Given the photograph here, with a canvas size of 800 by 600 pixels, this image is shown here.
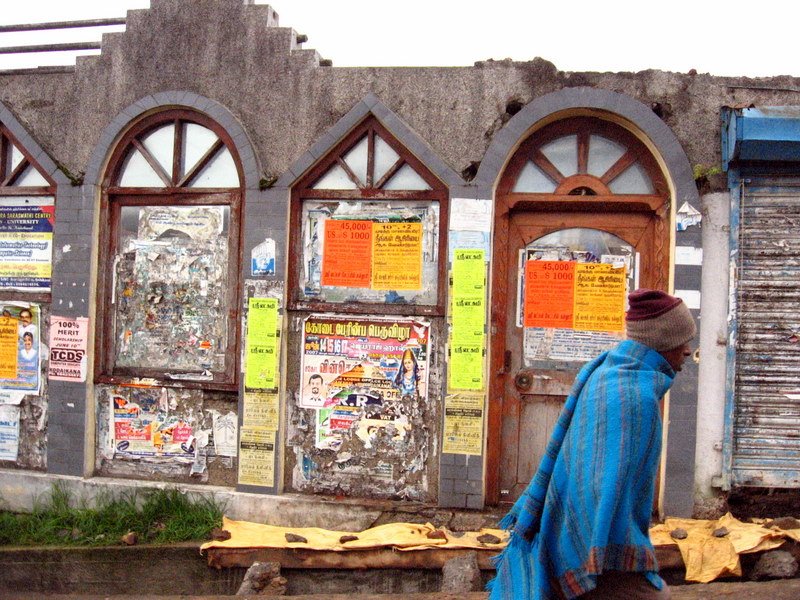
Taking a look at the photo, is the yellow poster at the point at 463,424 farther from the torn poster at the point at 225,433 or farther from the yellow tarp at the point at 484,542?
the torn poster at the point at 225,433

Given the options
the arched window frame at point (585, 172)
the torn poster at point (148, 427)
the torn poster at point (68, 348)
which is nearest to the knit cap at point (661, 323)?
the arched window frame at point (585, 172)

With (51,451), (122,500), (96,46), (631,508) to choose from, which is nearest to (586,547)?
(631,508)

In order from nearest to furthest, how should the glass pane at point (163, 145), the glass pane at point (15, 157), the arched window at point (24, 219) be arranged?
1. the glass pane at point (163, 145)
2. the arched window at point (24, 219)
3. the glass pane at point (15, 157)

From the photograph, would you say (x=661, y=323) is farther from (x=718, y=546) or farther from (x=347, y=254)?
(x=347, y=254)

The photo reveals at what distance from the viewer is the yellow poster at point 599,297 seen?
5980mm

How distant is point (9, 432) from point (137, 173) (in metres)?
2.55

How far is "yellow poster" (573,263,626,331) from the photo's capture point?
5.98 metres

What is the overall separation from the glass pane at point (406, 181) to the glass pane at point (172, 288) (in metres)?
1.41

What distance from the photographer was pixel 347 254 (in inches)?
246

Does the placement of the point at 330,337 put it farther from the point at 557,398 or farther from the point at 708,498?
the point at 708,498

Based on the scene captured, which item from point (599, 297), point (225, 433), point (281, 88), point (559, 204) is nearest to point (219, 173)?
point (281, 88)

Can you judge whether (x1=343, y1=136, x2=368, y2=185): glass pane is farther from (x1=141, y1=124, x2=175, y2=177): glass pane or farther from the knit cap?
the knit cap

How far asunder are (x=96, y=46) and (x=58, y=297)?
2161mm

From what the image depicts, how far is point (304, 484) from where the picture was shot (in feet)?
20.8
